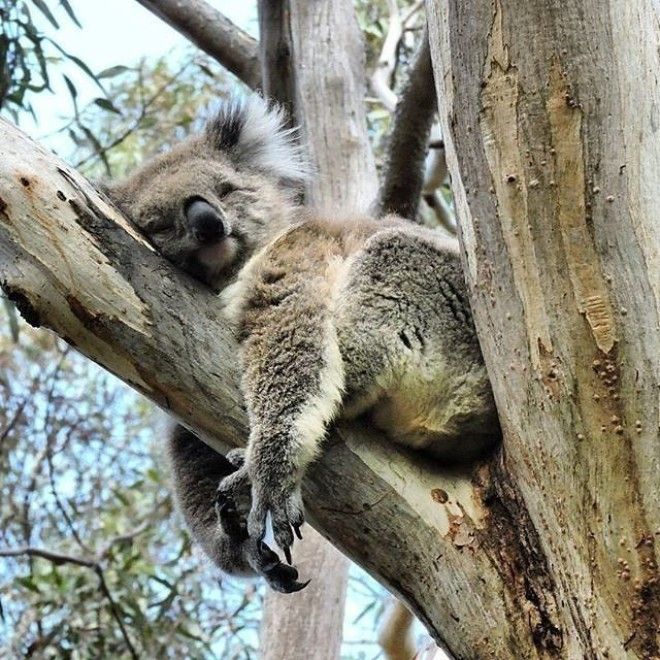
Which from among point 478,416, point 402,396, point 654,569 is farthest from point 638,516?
point 402,396

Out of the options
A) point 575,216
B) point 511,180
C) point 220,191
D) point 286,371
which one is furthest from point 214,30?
point 575,216

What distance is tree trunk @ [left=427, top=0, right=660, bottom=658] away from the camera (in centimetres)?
176

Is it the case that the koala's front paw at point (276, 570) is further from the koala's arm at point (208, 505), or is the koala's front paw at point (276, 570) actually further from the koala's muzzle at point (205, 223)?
the koala's muzzle at point (205, 223)

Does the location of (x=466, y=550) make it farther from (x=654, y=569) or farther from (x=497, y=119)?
(x=497, y=119)

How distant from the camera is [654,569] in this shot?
1.73 meters

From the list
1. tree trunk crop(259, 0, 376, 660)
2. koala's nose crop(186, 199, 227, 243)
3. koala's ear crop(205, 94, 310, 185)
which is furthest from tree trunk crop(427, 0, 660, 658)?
tree trunk crop(259, 0, 376, 660)

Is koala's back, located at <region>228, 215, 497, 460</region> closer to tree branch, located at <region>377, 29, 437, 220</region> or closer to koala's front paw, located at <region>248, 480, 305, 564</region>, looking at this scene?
koala's front paw, located at <region>248, 480, 305, 564</region>

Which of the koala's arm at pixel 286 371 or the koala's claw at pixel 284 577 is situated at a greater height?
the koala's arm at pixel 286 371

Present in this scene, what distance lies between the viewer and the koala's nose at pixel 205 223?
2.54 meters

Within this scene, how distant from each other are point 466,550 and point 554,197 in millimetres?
688

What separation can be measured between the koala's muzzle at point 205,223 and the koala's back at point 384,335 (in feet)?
0.61

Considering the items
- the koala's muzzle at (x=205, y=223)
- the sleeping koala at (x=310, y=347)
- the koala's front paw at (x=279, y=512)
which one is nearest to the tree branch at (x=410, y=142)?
the sleeping koala at (x=310, y=347)

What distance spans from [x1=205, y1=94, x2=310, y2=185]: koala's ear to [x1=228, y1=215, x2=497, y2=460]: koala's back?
0.76 metres

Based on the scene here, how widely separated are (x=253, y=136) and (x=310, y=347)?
1126 millimetres
